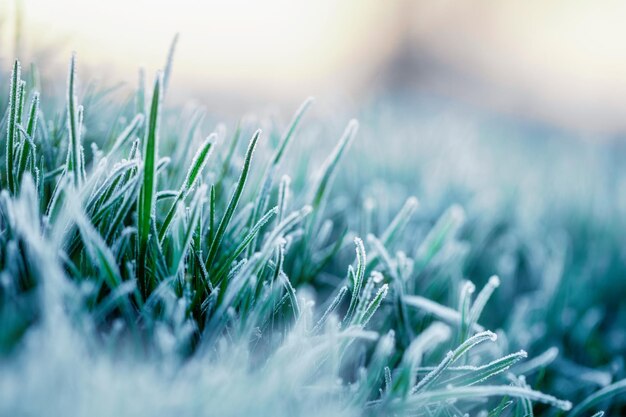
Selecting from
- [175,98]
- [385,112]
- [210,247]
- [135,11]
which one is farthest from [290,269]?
[135,11]

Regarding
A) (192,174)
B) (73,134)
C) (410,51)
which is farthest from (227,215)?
(410,51)

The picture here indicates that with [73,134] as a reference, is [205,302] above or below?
below

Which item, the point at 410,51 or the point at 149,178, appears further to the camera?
the point at 410,51

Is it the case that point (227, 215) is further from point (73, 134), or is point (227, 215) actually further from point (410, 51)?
point (410, 51)

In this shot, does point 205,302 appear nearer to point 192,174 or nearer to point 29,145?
Result: point 192,174

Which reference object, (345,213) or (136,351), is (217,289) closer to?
(136,351)
